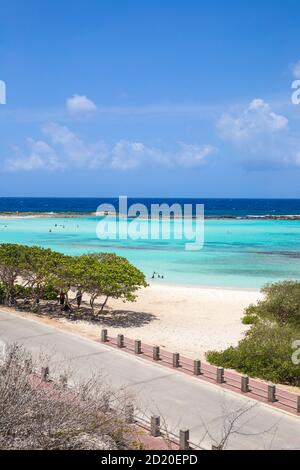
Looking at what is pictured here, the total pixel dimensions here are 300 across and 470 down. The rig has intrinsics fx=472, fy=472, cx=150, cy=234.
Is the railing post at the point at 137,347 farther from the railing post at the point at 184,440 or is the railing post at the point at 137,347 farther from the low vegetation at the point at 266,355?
the railing post at the point at 184,440

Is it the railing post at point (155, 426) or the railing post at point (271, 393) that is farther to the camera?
the railing post at point (271, 393)

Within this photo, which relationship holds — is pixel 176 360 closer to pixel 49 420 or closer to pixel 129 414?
pixel 129 414

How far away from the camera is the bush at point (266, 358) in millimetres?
16672

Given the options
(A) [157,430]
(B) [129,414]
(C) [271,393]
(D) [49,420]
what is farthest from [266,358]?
(D) [49,420]

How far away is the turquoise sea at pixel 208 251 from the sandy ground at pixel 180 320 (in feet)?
22.6

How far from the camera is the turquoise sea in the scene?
43.4 meters

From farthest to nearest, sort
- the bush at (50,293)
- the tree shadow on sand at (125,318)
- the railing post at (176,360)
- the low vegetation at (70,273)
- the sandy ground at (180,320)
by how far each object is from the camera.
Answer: the bush at (50,293) → the tree shadow on sand at (125,318) → the low vegetation at (70,273) → the sandy ground at (180,320) → the railing post at (176,360)

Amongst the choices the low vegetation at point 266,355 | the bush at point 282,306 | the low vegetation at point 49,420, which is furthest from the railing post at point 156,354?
the bush at point 282,306

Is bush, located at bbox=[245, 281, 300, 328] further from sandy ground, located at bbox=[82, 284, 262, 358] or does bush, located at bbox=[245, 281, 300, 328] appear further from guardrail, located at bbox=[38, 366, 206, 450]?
guardrail, located at bbox=[38, 366, 206, 450]

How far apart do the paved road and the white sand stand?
3.14 m

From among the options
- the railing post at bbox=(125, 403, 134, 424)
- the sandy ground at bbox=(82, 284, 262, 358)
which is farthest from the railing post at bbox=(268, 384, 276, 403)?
the sandy ground at bbox=(82, 284, 262, 358)

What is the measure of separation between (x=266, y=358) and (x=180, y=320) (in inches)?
368

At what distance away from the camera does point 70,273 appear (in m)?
24.5

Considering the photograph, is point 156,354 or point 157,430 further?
point 156,354
